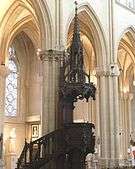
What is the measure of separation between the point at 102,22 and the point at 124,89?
11179 millimetres

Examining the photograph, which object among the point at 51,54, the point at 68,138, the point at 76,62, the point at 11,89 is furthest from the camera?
the point at 11,89

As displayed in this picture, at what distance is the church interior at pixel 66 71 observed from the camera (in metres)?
17.5

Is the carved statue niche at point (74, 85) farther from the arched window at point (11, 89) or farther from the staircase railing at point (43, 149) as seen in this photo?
the arched window at point (11, 89)

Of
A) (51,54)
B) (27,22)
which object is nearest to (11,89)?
(27,22)

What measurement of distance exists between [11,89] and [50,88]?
455 inches

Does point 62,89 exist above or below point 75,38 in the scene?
below

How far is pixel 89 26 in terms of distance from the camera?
2217cm

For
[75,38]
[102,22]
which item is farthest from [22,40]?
[75,38]

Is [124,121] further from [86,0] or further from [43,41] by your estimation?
[43,41]

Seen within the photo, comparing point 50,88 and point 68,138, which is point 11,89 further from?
point 68,138

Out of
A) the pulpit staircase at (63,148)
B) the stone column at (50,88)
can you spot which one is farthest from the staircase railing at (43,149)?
the stone column at (50,88)

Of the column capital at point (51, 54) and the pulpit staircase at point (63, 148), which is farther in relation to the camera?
the column capital at point (51, 54)

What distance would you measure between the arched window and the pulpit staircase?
42.0 feet

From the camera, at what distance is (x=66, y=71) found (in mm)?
17938
